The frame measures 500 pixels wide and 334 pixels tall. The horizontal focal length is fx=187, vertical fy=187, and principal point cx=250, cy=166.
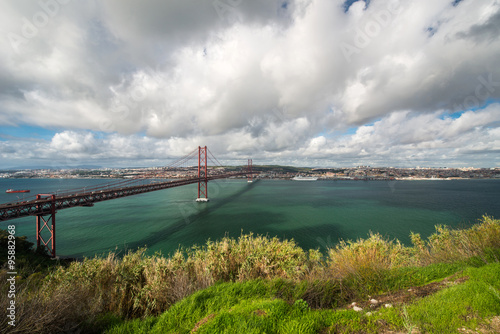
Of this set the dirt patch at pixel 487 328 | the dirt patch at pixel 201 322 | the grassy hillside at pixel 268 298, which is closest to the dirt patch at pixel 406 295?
the grassy hillside at pixel 268 298

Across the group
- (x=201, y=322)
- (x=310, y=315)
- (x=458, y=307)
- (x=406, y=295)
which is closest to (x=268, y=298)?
(x=310, y=315)

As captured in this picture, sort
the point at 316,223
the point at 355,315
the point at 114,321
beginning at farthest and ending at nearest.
A: 1. the point at 316,223
2. the point at 114,321
3. the point at 355,315

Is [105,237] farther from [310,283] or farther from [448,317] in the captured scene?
[448,317]

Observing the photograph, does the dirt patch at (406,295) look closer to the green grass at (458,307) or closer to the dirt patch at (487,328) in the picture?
the green grass at (458,307)

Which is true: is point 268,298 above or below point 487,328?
below

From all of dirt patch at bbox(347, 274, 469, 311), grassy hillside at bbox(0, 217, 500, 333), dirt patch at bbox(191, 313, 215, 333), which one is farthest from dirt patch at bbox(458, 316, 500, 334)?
dirt patch at bbox(191, 313, 215, 333)

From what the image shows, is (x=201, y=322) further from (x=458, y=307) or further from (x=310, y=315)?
(x=458, y=307)

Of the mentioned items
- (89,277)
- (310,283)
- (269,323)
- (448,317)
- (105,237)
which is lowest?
(105,237)

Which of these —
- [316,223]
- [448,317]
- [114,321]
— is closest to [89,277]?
[114,321]
